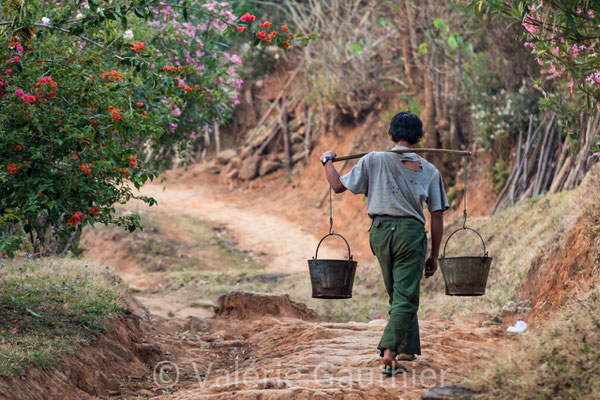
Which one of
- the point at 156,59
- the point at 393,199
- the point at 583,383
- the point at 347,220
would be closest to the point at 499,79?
the point at 347,220

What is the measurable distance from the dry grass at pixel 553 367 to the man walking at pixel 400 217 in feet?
2.80

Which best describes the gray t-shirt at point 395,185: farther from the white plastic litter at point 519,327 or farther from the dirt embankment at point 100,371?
the dirt embankment at point 100,371

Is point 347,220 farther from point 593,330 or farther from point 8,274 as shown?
point 593,330

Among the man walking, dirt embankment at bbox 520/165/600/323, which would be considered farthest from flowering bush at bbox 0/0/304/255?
dirt embankment at bbox 520/165/600/323

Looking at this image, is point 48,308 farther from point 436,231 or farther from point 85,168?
point 436,231

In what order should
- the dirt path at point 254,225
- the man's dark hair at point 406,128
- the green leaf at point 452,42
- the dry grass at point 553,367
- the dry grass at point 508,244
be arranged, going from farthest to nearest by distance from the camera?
the dirt path at point 254,225, the green leaf at point 452,42, the dry grass at point 508,244, the man's dark hair at point 406,128, the dry grass at point 553,367

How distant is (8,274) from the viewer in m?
7.55

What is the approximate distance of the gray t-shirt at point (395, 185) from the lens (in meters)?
5.00

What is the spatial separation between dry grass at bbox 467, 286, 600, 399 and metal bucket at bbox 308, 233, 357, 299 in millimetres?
1571

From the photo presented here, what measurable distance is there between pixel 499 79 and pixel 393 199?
34.9ft

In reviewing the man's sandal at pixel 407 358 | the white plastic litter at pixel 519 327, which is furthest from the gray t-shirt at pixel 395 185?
the white plastic litter at pixel 519 327

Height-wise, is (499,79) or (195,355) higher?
(499,79)

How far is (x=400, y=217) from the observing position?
4.99 meters

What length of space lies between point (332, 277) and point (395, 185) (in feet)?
3.13
